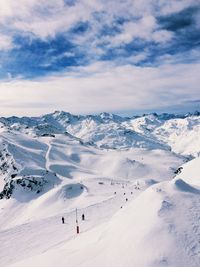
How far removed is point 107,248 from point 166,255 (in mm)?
3620

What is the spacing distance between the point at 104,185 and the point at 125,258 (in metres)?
58.7

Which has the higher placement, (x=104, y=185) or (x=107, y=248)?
(x=107, y=248)

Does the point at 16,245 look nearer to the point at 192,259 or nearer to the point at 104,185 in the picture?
the point at 192,259

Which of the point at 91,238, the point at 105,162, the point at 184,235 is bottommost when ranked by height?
the point at 105,162

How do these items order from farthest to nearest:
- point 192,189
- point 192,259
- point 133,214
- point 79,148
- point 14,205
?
point 79,148 < point 14,205 < point 192,189 < point 133,214 < point 192,259

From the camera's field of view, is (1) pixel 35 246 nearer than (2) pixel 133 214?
No

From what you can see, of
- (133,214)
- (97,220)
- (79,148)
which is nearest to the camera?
(133,214)

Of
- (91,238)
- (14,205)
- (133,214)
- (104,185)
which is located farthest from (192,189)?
(14,205)

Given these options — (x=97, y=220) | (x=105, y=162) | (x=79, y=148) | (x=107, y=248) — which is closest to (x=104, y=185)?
(x=97, y=220)

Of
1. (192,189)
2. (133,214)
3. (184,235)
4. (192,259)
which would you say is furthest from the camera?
(192,189)

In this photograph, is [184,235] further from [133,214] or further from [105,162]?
[105,162]

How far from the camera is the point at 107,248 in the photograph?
2045cm

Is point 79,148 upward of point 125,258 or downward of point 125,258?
downward

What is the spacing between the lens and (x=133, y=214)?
23.6 meters
